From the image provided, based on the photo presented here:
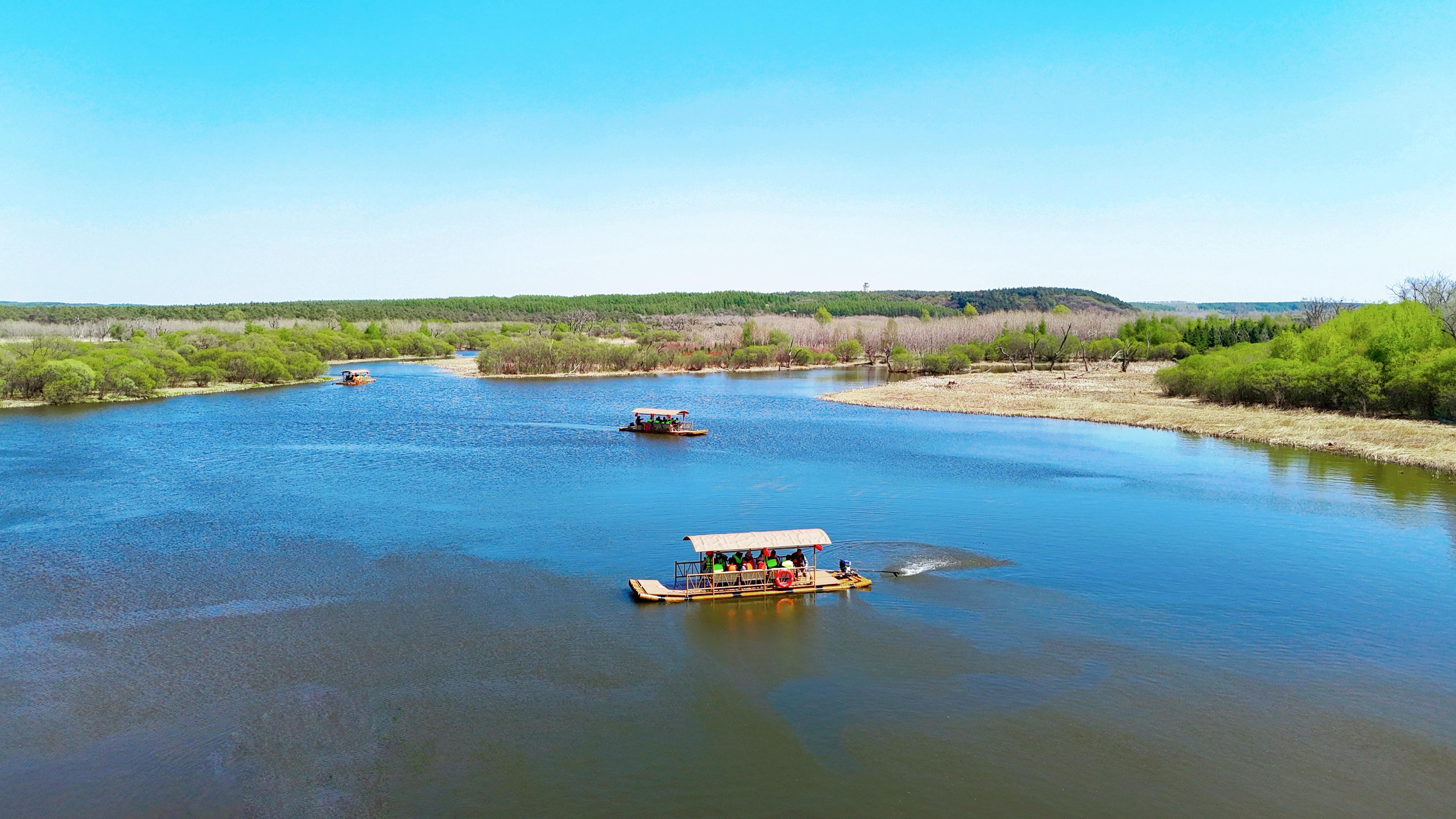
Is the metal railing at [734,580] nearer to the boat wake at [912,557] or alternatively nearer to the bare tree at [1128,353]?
the boat wake at [912,557]

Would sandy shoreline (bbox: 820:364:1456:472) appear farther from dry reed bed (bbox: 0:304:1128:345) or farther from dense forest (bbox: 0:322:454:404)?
dense forest (bbox: 0:322:454:404)

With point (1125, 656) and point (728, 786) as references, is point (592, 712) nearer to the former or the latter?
point (728, 786)

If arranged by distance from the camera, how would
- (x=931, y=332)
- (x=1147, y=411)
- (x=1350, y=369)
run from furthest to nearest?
(x=931, y=332) → (x=1147, y=411) → (x=1350, y=369)

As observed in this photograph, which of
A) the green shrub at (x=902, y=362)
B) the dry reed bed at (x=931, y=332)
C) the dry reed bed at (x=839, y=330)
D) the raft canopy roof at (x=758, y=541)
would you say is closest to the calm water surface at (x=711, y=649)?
the raft canopy roof at (x=758, y=541)

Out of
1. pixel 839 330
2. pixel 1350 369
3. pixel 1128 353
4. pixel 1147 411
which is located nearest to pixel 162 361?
pixel 1147 411

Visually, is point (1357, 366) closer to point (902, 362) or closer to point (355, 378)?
point (902, 362)

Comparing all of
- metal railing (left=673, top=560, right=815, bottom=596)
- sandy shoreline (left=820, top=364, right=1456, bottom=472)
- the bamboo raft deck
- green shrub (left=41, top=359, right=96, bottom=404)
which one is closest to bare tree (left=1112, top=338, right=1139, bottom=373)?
sandy shoreline (left=820, top=364, right=1456, bottom=472)
